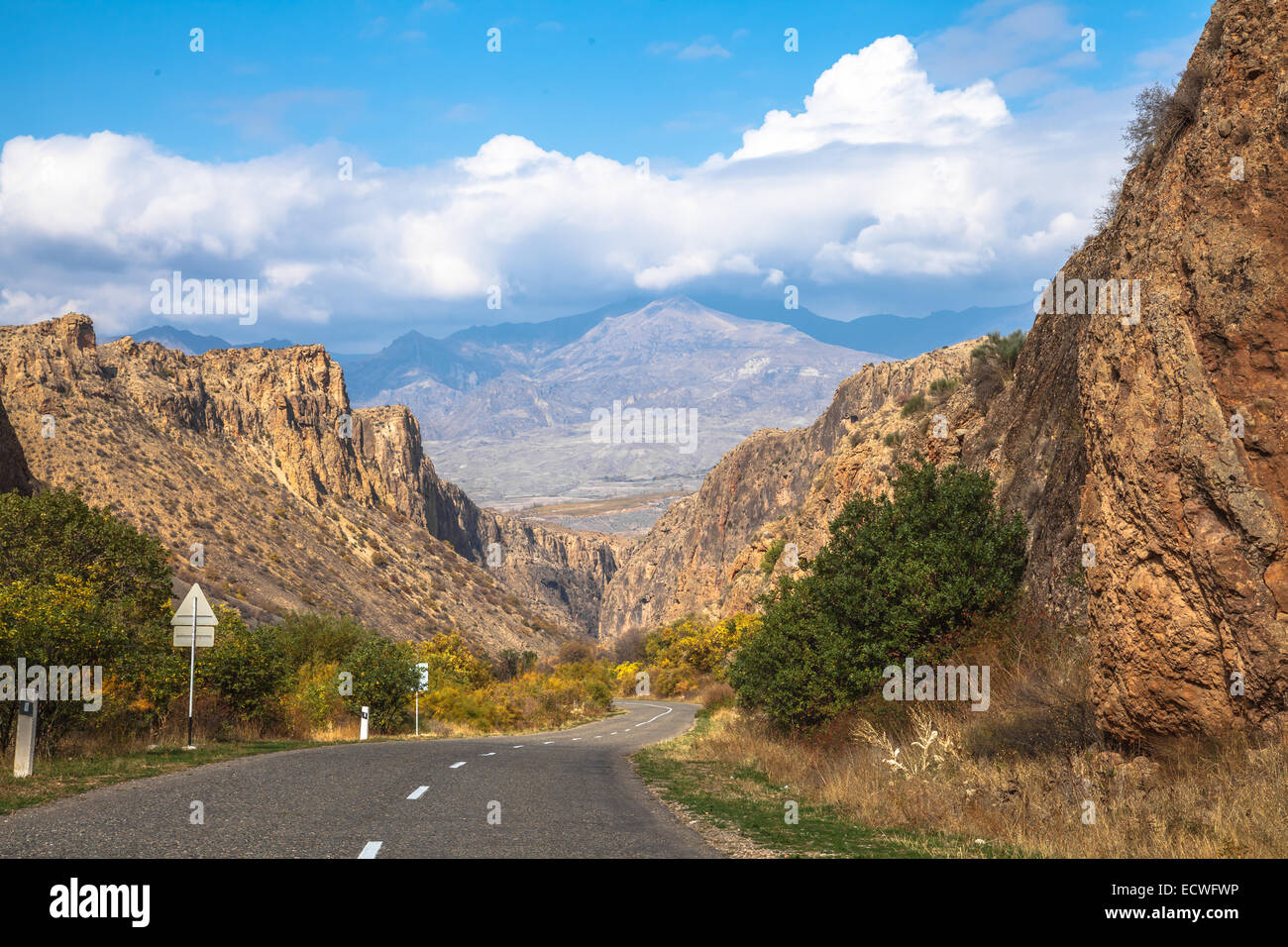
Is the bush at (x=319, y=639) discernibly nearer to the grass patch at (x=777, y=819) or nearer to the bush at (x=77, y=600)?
the bush at (x=77, y=600)

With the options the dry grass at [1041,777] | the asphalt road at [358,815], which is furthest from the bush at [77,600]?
the dry grass at [1041,777]

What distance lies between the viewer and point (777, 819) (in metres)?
13.4

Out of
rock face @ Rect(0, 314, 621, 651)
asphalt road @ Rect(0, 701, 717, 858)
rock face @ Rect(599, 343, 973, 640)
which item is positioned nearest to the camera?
asphalt road @ Rect(0, 701, 717, 858)

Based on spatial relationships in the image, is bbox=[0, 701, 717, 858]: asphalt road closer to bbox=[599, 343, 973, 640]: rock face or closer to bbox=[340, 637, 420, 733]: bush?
bbox=[340, 637, 420, 733]: bush

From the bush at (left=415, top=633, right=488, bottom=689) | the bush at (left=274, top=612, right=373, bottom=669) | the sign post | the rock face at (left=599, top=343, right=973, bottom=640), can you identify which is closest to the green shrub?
the rock face at (left=599, top=343, right=973, bottom=640)

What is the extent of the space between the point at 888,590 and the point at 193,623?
51.7 ft

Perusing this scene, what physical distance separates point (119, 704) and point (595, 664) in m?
63.6

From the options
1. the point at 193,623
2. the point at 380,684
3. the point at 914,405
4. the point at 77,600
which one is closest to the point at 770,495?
the point at 914,405

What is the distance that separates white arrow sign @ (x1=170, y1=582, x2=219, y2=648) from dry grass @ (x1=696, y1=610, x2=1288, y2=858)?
13589mm

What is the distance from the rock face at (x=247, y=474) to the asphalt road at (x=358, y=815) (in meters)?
43.6

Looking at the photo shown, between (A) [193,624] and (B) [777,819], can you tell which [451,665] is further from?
(B) [777,819]

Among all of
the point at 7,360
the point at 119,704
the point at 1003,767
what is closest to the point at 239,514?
the point at 7,360

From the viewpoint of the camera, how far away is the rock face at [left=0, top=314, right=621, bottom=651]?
69.7m
